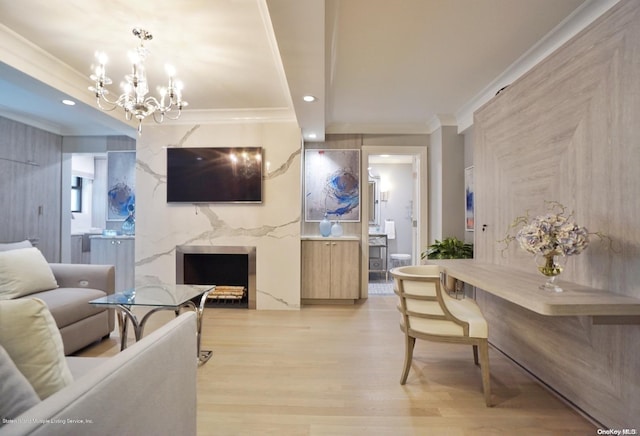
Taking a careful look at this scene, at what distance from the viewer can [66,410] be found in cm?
64

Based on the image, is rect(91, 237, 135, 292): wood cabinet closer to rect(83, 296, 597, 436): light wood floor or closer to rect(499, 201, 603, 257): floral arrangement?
rect(83, 296, 597, 436): light wood floor

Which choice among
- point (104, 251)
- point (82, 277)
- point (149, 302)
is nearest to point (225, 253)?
point (82, 277)

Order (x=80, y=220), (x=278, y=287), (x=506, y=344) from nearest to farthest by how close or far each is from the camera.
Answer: (x=506, y=344)
(x=278, y=287)
(x=80, y=220)

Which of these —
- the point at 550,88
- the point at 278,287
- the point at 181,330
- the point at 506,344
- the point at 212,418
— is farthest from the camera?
the point at 278,287

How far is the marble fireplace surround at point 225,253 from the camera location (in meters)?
3.81

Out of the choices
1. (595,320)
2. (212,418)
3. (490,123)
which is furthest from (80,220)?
(595,320)

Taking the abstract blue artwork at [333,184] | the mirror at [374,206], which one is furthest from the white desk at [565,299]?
the mirror at [374,206]

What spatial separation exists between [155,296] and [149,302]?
19 centimetres

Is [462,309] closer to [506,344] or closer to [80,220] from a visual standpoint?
[506,344]

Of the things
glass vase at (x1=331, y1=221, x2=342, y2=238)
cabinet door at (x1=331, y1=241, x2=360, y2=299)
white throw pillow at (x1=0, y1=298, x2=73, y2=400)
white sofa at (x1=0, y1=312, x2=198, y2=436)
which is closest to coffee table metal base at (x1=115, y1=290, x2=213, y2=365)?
white sofa at (x1=0, y1=312, x2=198, y2=436)

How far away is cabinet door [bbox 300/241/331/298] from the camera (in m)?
3.97

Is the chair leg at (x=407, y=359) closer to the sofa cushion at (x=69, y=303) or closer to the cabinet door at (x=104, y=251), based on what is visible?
the sofa cushion at (x=69, y=303)

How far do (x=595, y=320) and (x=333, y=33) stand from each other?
7.65ft

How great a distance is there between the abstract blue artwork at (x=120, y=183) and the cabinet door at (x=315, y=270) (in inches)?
125
